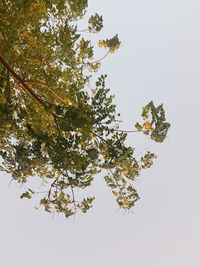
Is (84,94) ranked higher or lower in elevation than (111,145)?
higher

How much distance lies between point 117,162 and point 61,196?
5.37ft

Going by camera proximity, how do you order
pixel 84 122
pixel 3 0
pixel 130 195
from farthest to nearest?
pixel 130 195
pixel 3 0
pixel 84 122

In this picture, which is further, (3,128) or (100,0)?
(100,0)

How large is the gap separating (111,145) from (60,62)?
3.03 metres

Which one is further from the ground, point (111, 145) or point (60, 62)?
point (60, 62)

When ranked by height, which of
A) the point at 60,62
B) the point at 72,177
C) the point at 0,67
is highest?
the point at 60,62

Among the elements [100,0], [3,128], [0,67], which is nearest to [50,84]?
[0,67]

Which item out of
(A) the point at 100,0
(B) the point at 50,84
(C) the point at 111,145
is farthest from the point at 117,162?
(A) the point at 100,0

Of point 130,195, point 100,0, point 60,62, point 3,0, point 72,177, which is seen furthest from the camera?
point 100,0

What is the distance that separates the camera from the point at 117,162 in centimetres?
495

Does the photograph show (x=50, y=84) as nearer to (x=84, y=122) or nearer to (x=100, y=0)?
(x=84, y=122)

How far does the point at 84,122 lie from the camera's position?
4340mm

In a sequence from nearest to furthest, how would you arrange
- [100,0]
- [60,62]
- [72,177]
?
1. [72,177]
2. [60,62]
3. [100,0]

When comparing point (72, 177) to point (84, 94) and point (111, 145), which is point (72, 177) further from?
point (84, 94)
